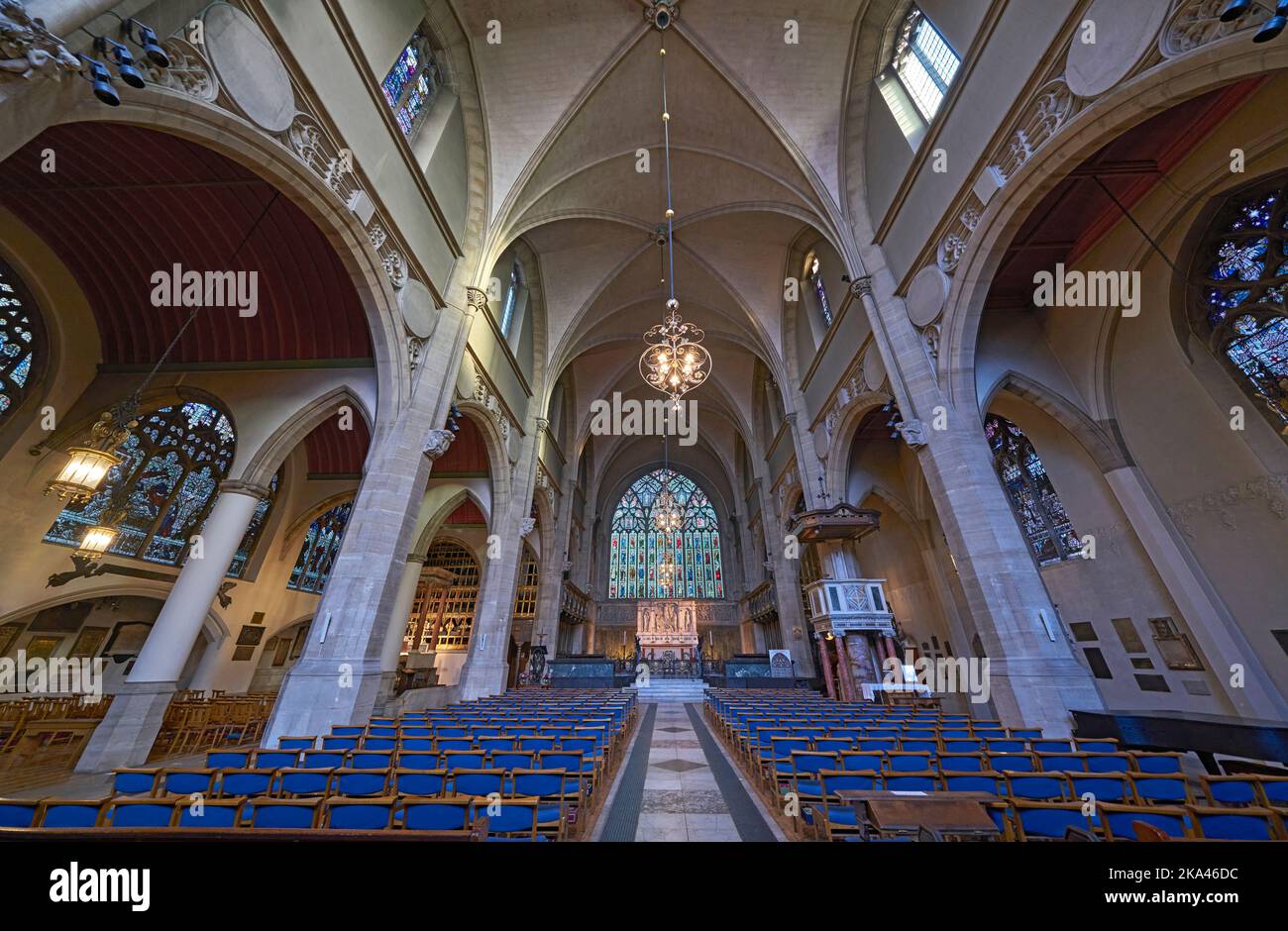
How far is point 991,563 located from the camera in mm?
6309

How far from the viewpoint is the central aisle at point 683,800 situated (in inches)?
124

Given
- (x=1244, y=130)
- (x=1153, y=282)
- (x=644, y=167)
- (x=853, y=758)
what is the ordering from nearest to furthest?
1. (x=853, y=758)
2. (x=1244, y=130)
3. (x=1153, y=282)
4. (x=644, y=167)

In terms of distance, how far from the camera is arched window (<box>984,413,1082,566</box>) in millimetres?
9148

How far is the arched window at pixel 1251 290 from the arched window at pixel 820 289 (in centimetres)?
661

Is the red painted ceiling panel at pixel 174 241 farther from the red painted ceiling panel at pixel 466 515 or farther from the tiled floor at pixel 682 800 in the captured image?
the red painted ceiling panel at pixel 466 515

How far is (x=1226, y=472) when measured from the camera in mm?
6348

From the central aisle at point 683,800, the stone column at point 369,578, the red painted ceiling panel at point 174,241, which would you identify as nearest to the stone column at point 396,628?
the stone column at point 369,578

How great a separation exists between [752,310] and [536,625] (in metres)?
13.3

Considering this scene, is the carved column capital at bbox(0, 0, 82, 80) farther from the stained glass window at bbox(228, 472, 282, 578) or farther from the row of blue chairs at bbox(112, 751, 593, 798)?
the stained glass window at bbox(228, 472, 282, 578)

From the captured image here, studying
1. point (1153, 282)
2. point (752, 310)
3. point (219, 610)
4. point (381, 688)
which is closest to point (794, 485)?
point (752, 310)

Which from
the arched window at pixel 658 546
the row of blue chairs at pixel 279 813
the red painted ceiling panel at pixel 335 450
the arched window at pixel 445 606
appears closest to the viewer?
the row of blue chairs at pixel 279 813

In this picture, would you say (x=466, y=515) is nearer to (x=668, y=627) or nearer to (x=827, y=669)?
(x=668, y=627)

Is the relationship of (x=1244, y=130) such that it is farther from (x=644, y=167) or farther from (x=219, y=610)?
(x=219, y=610)
